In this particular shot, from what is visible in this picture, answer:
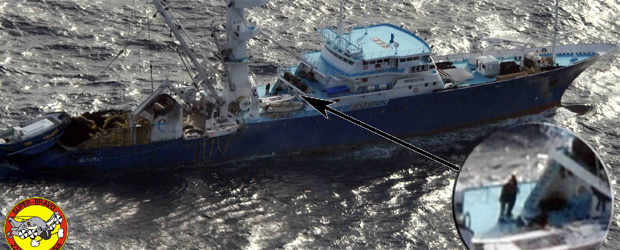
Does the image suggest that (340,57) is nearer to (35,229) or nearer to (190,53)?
(190,53)

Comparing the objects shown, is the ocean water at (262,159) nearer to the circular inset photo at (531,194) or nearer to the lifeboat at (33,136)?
the lifeboat at (33,136)

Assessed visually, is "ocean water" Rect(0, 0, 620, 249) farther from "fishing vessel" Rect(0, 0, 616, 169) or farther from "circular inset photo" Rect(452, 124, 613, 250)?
"circular inset photo" Rect(452, 124, 613, 250)

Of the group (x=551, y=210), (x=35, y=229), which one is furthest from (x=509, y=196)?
(x=35, y=229)

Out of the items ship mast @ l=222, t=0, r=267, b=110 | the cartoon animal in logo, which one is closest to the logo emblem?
the cartoon animal in logo

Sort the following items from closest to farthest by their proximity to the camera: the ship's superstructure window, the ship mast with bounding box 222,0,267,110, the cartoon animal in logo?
→ the cartoon animal in logo → the ship mast with bounding box 222,0,267,110 → the ship's superstructure window

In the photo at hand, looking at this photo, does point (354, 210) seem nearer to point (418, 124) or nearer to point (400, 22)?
point (418, 124)

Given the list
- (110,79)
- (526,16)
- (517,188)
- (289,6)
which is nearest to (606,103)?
Answer: (526,16)
